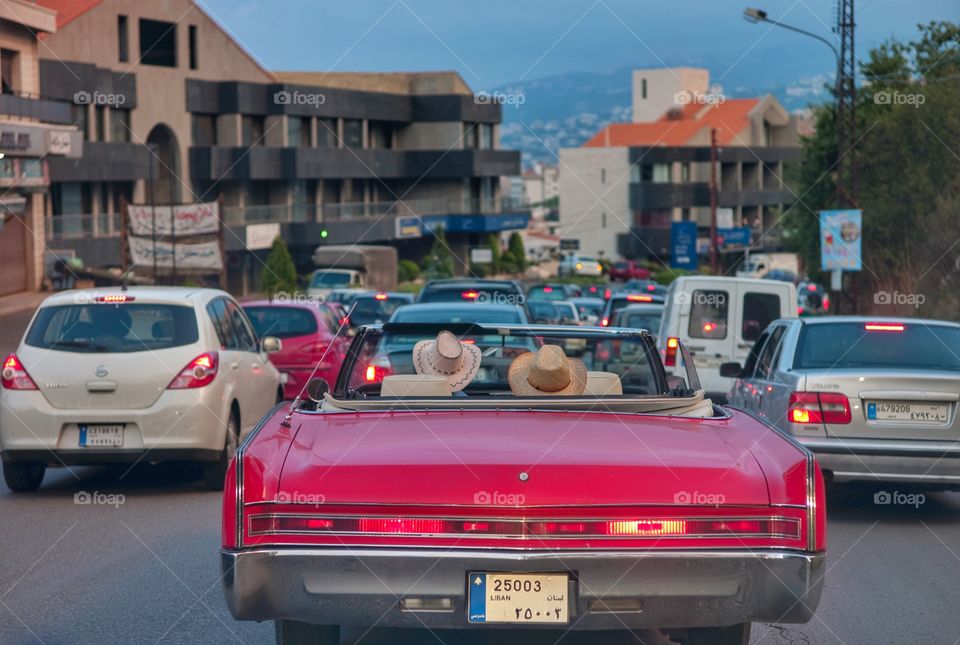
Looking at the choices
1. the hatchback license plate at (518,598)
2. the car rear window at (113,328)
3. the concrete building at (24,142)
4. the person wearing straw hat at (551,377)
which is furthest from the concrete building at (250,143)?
the hatchback license plate at (518,598)

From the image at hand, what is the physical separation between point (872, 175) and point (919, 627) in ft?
130

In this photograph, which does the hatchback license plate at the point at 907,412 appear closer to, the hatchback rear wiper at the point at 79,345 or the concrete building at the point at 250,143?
the hatchback rear wiper at the point at 79,345

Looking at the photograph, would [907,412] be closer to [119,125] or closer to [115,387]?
[115,387]

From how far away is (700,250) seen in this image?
10350 cm

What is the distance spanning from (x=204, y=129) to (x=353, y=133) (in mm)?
13097

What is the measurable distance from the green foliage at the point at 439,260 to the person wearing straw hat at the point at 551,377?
65591 mm

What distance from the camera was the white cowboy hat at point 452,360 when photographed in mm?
7117

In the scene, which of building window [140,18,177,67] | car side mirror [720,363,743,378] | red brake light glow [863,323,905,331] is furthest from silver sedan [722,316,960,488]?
building window [140,18,177,67]

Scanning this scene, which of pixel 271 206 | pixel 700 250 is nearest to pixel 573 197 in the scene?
pixel 700 250

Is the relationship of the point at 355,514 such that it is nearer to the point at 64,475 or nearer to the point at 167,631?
the point at 167,631

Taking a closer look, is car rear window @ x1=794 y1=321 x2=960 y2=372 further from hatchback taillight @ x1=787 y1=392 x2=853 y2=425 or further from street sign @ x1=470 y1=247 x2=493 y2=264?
street sign @ x1=470 y1=247 x2=493 y2=264

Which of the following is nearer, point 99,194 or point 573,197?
point 99,194

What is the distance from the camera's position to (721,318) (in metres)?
19.8

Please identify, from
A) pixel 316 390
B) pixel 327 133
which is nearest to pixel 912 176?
pixel 316 390
